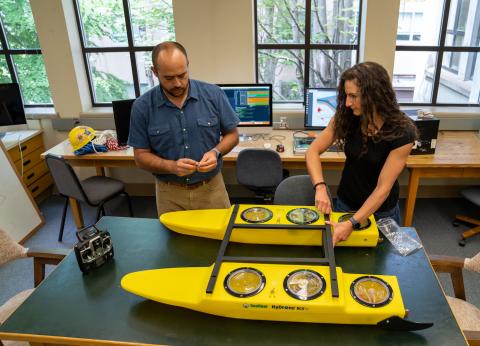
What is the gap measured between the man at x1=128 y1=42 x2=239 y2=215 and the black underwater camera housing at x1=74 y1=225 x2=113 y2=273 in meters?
0.49

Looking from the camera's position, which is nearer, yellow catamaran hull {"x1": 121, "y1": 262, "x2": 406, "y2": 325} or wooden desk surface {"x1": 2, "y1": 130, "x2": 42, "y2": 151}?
yellow catamaran hull {"x1": 121, "y1": 262, "x2": 406, "y2": 325}

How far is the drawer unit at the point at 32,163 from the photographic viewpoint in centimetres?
367

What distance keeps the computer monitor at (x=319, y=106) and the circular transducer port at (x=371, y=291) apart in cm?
236

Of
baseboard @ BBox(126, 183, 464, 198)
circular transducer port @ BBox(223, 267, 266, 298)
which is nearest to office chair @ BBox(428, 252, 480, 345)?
circular transducer port @ BBox(223, 267, 266, 298)

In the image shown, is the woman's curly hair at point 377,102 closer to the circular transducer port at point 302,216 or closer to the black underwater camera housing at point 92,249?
the circular transducer port at point 302,216

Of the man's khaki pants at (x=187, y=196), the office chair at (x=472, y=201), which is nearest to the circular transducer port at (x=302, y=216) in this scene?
the man's khaki pants at (x=187, y=196)

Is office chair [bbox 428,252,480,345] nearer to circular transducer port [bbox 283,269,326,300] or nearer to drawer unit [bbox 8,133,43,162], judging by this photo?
circular transducer port [bbox 283,269,326,300]

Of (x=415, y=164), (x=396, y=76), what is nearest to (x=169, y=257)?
(x=415, y=164)

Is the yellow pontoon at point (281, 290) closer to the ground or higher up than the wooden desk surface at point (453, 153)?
higher up

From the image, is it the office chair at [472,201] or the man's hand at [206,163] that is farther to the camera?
the office chair at [472,201]

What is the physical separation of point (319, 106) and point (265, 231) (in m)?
2.17

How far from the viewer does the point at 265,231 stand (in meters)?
1.51

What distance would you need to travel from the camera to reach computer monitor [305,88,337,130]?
11.0 feet

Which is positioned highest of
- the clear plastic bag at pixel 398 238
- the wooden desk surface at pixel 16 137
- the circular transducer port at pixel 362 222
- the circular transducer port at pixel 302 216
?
the circular transducer port at pixel 302 216
